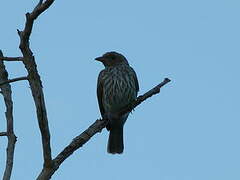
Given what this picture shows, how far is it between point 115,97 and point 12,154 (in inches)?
171

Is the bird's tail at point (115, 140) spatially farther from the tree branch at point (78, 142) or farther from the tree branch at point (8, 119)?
the tree branch at point (8, 119)

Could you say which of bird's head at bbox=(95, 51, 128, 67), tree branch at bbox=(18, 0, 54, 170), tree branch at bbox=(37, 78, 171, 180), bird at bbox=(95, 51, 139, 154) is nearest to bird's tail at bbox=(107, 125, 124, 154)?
bird at bbox=(95, 51, 139, 154)

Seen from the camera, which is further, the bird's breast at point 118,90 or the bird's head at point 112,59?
the bird's head at point 112,59

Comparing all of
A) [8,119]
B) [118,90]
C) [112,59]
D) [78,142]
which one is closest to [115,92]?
[118,90]

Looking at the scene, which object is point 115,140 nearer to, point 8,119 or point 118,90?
point 118,90

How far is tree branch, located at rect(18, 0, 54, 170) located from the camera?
447 centimetres

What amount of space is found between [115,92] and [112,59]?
956mm

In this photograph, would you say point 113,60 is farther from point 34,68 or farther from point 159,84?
point 34,68

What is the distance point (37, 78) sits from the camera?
4645 mm

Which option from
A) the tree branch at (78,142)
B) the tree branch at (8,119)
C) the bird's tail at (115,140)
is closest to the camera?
the tree branch at (8,119)

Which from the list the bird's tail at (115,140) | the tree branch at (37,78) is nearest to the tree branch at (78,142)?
the tree branch at (37,78)

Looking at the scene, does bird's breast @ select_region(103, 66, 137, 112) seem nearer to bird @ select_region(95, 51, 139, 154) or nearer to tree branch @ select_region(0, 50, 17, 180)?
bird @ select_region(95, 51, 139, 154)

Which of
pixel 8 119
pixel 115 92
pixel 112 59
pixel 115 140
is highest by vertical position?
pixel 112 59

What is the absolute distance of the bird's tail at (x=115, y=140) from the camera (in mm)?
9070
